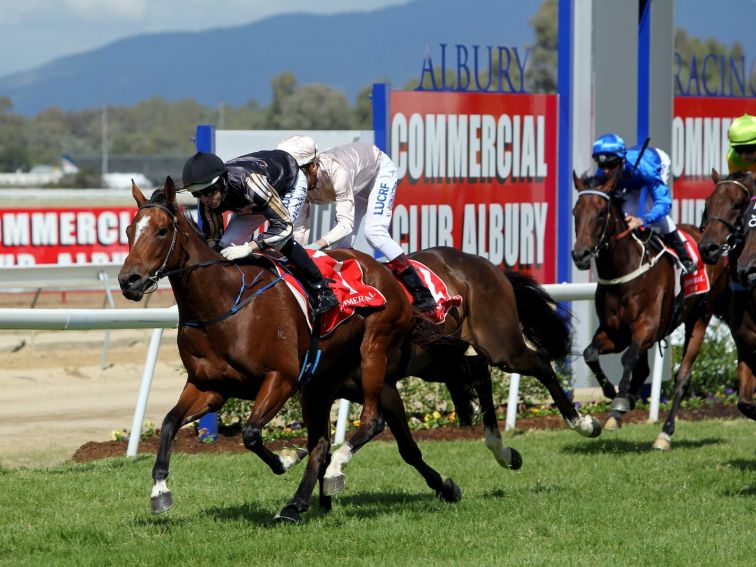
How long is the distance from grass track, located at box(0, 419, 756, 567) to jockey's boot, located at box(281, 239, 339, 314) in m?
0.95

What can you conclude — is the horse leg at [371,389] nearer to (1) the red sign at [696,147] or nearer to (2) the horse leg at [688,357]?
(2) the horse leg at [688,357]

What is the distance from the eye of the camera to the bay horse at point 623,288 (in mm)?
7828

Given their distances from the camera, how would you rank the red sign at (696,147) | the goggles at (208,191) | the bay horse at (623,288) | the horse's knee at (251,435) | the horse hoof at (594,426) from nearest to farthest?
the horse's knee at (251,435), the goggles at (208,191), the horse hoof at (594,426), the bay horse at (623,288), the red sign at (696,147)

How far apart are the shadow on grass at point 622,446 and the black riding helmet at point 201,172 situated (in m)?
3.43

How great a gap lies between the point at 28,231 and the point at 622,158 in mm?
10414

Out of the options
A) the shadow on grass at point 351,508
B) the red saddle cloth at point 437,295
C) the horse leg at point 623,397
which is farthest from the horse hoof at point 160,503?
the horse leg at point 623,397

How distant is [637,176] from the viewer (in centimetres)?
816

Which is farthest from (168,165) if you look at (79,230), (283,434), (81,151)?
(283,434)

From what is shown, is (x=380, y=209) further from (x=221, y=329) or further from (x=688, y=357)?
(x=688, y=357)

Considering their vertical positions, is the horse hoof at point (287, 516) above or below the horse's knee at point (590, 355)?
below

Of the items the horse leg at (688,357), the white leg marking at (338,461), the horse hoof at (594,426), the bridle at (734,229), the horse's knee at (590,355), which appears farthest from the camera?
the horse leg at (688,357)

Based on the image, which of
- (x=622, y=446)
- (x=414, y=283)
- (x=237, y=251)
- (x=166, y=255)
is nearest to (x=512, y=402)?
(x=622, y=446)

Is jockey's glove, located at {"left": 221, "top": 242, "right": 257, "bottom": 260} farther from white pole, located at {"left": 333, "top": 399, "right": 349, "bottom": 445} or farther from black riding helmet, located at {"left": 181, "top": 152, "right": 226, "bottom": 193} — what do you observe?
white pole, located at {"left": 333, "top": 399, "right": 349, "bottom": 445}

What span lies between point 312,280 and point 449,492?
4.17 feet
